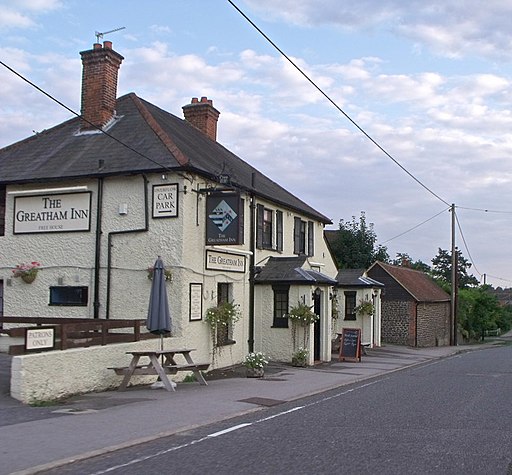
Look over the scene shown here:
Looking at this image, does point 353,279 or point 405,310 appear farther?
point 405,310

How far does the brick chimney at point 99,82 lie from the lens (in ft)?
67.5

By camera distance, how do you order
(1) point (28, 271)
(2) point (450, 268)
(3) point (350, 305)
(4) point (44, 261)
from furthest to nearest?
1. (2) point (450, 268)
2. (3) point (350, 305)
3. (4) point (44, 261)
4. (1) point (28, 271)

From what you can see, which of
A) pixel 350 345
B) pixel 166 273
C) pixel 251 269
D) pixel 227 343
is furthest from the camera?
pixel 350 345

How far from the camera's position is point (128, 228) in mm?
18500

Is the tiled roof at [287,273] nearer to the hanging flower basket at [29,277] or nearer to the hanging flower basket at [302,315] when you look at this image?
the hanging flower basket at [302,315]

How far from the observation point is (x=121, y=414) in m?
11.2

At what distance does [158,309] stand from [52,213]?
5944 millimetres

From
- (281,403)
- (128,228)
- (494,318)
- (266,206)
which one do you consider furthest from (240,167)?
(494,318)

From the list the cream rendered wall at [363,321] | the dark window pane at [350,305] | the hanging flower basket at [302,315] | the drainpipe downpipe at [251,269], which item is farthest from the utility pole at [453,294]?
the drainpipe downpipe at [251,269]

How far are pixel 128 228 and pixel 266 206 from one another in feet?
19.9

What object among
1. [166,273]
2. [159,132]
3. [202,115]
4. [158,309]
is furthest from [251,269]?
[202,115]

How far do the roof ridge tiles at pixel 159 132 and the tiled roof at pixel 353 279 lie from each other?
43.6 feet

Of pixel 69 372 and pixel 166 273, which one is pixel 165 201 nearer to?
pixel 166 273

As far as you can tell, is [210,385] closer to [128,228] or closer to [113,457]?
[128,228]
